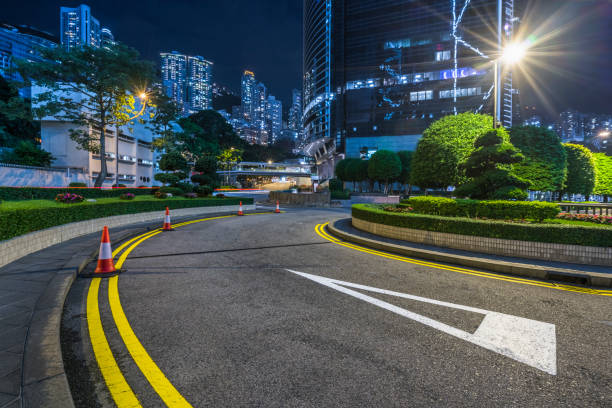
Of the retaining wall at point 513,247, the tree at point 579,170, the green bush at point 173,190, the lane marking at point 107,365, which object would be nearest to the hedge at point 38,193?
the green bush at point 173,190

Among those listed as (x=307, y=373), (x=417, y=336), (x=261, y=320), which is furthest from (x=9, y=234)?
(x=417, y=336)

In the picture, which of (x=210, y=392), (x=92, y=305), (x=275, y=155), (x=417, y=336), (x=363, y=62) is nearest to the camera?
(x=210, y=392)

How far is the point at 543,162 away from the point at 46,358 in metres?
33.3

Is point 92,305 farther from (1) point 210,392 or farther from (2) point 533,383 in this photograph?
(2) point 533,383

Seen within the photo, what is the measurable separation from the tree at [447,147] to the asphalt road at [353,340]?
29.3 metres

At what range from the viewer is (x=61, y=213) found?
9.12m

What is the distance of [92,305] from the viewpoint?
420 centimetres

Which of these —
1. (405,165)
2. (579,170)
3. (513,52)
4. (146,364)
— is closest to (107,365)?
(146,364)

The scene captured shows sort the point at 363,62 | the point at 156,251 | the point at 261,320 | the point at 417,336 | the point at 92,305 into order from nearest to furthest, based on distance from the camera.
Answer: the point at 417,336 → the point at 261,320 → the point at 92,305 → the point at 156,251 → the point at 363,62

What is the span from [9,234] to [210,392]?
712 cm

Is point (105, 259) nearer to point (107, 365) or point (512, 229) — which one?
point (107, 365)

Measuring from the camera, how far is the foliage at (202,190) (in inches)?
985

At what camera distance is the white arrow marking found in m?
2.96

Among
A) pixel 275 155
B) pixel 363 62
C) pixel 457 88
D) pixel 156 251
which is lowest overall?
pixel 156 251
